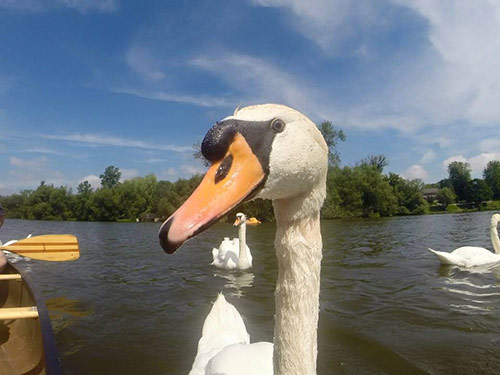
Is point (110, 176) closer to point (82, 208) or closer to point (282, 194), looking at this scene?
point (82, 208)

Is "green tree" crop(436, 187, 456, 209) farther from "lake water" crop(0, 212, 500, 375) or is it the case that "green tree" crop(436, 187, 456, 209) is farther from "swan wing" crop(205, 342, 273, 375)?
"swan wing" crop(205, 342, 273, 375)

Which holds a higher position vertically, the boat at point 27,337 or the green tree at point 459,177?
the green tree at point 459,177

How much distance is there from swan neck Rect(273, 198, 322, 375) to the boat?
7.57ft

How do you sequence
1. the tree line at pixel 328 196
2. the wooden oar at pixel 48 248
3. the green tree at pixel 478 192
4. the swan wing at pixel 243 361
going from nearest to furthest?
the swan wing at pixel 243 361 → the wooden oar at pixel 48 248 → the tree line at pixel 328 196 → the green tree at pixel 478 192

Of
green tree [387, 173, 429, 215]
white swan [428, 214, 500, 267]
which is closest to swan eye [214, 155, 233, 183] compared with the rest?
white swan [428, 214, 500, 267]

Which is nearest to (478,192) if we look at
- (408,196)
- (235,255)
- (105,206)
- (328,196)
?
(408,196)

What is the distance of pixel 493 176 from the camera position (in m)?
90.4

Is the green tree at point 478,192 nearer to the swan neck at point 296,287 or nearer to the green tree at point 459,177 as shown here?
the green tree at point 459,177

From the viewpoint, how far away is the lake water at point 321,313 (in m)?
4.90

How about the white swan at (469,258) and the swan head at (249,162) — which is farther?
the white swan at (469,258)

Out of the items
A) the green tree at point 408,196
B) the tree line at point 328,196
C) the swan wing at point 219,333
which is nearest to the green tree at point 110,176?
the tree line at point 328,196

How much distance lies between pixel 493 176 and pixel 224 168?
107m

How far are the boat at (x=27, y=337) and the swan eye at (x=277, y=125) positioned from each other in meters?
2.92

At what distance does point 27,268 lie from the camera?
1211 centimetres
